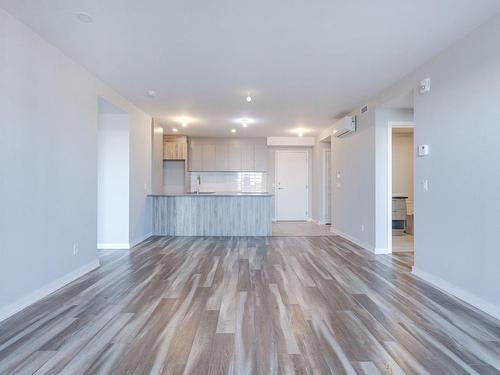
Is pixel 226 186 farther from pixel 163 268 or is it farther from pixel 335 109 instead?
pixel 163 268

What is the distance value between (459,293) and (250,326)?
215cm

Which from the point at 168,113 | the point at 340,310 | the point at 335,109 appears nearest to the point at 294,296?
the point at 340,310

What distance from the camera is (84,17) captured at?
240 cm

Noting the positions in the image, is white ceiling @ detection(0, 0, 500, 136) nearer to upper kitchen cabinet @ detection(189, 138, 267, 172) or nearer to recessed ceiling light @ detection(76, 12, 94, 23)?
recessed ceiling light @ detection(76, 12, 94, 23)

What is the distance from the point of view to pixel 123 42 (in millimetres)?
2822

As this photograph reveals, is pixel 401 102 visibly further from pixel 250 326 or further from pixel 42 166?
pixel 42 166

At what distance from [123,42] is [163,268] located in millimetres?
2702

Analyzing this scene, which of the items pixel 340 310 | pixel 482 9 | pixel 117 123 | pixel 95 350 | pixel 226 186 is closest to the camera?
pixel 95 350

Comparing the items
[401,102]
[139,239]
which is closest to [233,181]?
[139,239]

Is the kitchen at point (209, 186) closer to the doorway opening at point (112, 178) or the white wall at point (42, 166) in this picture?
the doorway opening at point (112, 178)

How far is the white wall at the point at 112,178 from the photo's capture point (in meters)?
4.82

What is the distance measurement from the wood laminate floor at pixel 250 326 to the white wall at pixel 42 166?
0.85 ft

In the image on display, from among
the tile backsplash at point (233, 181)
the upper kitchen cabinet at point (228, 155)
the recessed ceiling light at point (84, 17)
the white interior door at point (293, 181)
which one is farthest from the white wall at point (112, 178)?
the white interior door at point (293, 181)

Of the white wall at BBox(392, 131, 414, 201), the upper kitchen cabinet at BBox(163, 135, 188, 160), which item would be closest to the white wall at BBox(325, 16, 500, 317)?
the white wall at BBox(392, 131, 414, 201)
